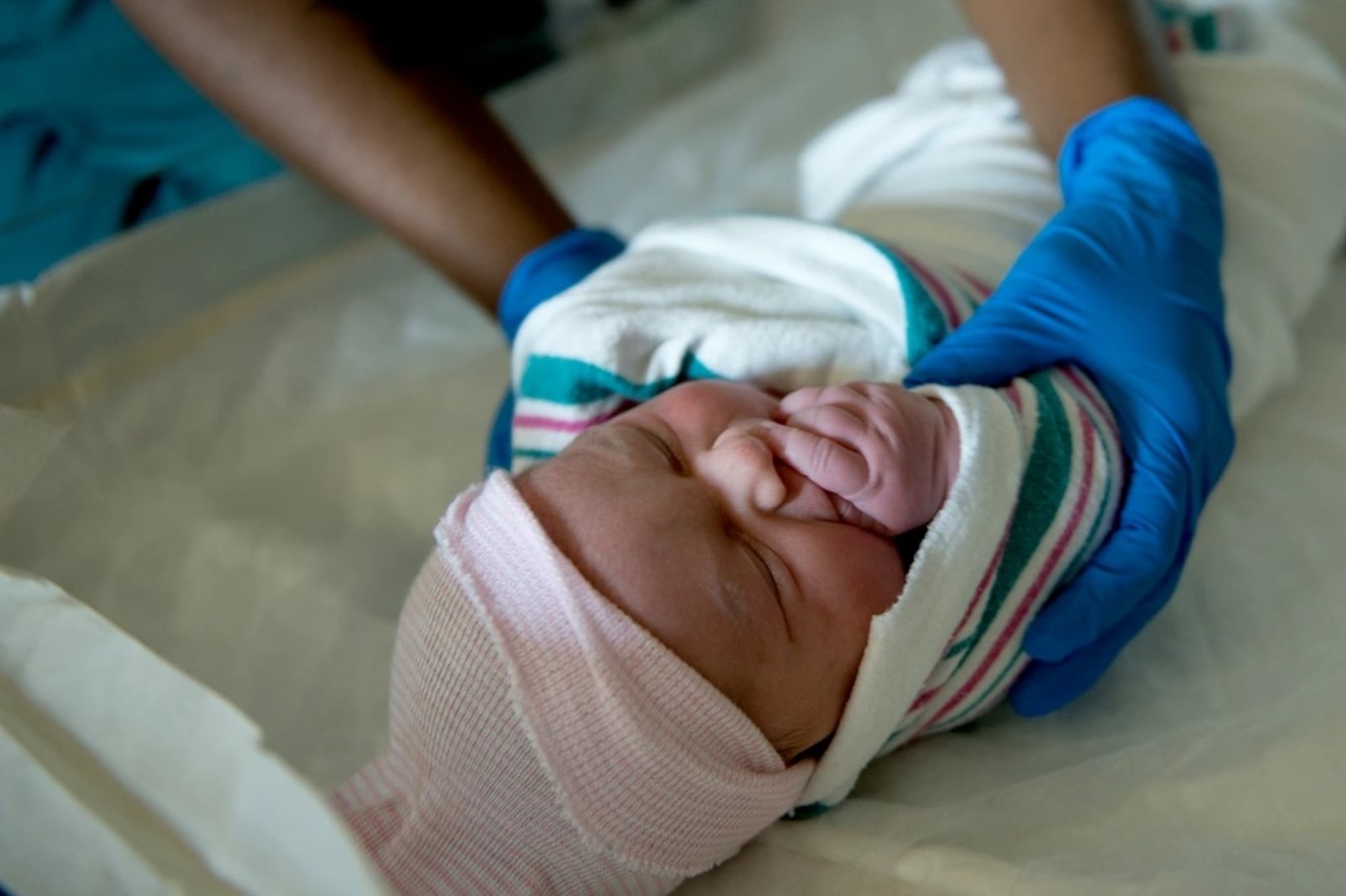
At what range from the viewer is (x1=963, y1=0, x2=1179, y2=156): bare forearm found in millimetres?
988

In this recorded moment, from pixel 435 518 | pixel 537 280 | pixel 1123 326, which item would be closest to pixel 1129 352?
pixel 1123 326

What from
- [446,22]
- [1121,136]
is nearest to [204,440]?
[446,22]

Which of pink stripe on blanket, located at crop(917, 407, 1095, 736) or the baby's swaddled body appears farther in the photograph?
pink stripe on blanket, located at crop(917, 407, 1095, 736)

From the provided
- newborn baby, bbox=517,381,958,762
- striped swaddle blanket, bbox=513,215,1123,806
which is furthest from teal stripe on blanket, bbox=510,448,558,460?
newborn baby, bbox=517,381,958,762

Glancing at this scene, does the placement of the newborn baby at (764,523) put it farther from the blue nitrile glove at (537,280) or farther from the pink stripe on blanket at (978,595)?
the blue nitrile glove at (537,280)

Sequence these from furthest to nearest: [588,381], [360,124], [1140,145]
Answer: [360,124] < [1140,145] < [588,381]

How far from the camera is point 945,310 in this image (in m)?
0.87

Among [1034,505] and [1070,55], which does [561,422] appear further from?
[1070,55]

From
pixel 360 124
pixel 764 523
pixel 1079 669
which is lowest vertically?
pixel 1079 669

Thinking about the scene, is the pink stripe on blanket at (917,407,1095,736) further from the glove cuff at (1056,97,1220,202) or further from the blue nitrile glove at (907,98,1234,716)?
the glove cuff at (1056,97,1220,202)

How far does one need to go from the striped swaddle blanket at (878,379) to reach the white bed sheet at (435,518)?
9 centimetres

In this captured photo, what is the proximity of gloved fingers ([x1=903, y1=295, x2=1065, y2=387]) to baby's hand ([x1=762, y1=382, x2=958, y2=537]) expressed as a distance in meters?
0.08

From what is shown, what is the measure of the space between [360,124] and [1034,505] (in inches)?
27.7

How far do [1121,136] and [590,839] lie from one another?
720 mm
